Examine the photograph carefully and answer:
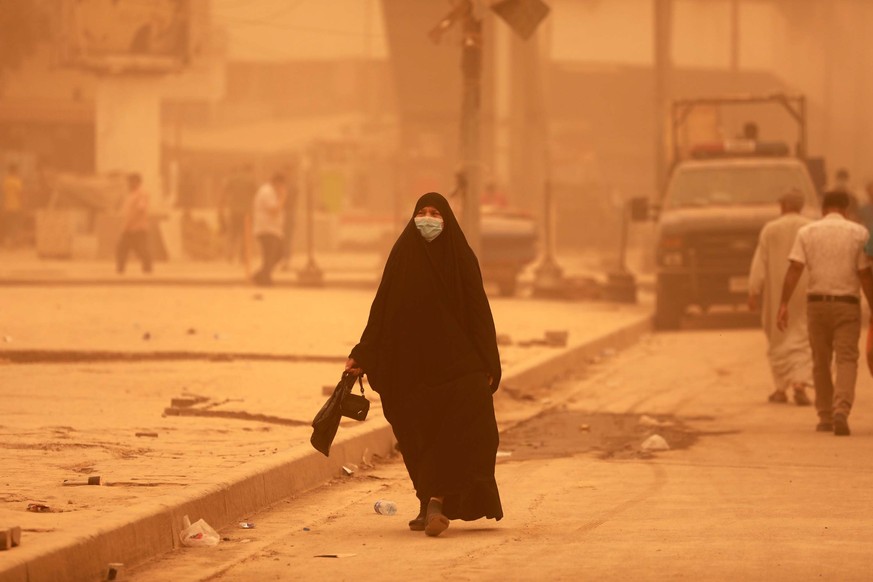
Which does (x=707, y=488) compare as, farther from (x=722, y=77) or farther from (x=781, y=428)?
(x=722, y=77)

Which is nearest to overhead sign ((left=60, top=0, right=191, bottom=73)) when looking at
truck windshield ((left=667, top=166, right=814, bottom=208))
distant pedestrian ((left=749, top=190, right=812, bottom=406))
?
truck windshield ((left=667, top=166, right=814, bottom=208))

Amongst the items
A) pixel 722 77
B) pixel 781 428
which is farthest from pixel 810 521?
pixel 722 77

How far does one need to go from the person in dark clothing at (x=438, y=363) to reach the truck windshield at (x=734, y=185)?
15.2 metres

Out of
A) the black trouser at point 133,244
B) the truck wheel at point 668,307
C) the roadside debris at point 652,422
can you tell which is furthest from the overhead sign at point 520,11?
the black trouser at point 133,244

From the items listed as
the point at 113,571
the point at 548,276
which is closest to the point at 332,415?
the point at 113,571

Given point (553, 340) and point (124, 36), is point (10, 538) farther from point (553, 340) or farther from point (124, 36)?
point (124, 36)

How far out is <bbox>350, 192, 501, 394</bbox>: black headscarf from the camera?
27.2ft

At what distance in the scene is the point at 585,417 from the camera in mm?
13633

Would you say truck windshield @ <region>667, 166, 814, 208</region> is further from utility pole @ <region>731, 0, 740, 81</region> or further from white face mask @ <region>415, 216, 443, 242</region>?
utility pole @ <region>731, 0, 740, 81</region>

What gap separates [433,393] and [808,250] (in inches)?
201

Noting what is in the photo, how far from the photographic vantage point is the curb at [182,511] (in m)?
6.68

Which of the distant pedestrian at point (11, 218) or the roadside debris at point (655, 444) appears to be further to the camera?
the distant pedestrian at point (11, 218)

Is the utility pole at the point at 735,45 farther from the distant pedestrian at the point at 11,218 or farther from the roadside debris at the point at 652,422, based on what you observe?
the roadside debris at the point at 652,422

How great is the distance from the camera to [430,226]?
26.9 feet
